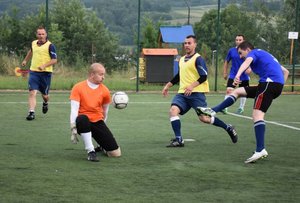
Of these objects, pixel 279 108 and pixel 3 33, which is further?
pixel 3 33

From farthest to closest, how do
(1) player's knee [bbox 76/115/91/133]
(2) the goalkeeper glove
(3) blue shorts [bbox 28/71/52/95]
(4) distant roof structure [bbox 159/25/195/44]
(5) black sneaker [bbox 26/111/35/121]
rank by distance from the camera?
(4) distant roof structure [bbox 159/25/195/44]
(3) blue shorts [bbox 28/71/52/95]
(5) black sneaker [bbox 26/111/35/121]
(1) player's knee [bbox 76/115/91/133]
(2) the goalkeeper glove

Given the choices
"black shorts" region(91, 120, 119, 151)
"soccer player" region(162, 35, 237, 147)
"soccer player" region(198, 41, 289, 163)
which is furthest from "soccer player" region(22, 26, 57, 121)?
"soccer player" region(198, 41, 289, 163)

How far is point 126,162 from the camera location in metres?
8.91

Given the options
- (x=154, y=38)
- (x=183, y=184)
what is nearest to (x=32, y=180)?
(x=183, y=184)

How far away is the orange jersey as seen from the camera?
914 cm

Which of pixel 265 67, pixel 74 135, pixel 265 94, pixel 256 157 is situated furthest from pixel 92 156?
pixel 265 67

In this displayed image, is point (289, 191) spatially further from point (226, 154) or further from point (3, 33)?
point (3, 33)

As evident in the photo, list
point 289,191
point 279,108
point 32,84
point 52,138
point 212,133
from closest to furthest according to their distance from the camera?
point 289,191, point 52,138, point 212,133, point 32,84, point 279,108

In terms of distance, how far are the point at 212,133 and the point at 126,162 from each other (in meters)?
3.65

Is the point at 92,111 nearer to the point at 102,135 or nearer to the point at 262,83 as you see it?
the point at 102,135

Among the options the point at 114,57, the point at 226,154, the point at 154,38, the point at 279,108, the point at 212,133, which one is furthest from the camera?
the point at 154,38

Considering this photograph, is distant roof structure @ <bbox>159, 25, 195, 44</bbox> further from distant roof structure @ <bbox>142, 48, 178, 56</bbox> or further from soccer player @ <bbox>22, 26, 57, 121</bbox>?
soccer player @ <bbox>22, 26, 57, 121</bbox>

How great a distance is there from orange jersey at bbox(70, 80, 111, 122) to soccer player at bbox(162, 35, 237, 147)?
1537mm

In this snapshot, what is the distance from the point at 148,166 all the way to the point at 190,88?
6.84 feet
